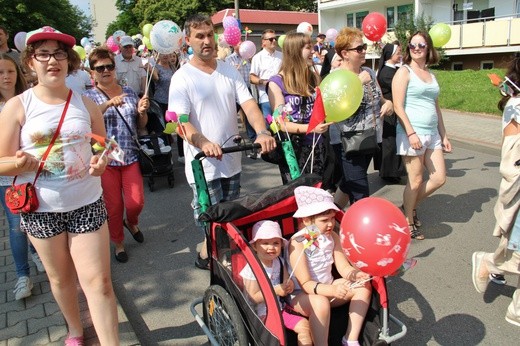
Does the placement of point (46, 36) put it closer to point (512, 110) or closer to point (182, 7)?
point (512, 110)

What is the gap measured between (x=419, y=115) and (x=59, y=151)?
3.25m

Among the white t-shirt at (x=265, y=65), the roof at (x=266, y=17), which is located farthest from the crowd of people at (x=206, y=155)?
the roof at (x=266, y=17)

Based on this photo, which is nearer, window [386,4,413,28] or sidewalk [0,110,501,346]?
sidewalk [0,110,501,346]

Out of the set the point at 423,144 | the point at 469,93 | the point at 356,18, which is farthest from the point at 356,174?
the point at 356,18

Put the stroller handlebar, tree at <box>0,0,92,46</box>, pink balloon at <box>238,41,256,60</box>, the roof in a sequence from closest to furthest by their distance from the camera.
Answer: the stroller handlebar, pink balloon at <box>238,41,256,60</box>, tree at <box>0,0,92,46</box>, the roof

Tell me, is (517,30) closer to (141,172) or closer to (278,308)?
(141,172)

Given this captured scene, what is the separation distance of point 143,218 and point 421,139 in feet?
11.0

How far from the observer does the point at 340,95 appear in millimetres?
3297

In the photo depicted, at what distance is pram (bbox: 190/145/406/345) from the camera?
2.14m

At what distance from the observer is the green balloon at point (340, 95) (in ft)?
10.8

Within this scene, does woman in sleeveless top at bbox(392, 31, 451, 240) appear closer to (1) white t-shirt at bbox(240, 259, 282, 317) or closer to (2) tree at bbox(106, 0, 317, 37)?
(1) white t-shirt at bbox(240, 259, 282, 317)

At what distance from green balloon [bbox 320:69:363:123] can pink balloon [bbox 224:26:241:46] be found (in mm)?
5633

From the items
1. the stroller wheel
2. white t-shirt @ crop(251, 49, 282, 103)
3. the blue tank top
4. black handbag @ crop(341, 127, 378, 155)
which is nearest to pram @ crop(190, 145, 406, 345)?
the stroller wheel

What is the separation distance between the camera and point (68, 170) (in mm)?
2381
